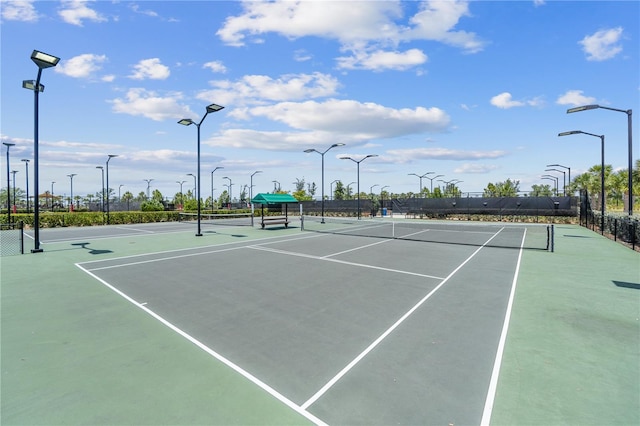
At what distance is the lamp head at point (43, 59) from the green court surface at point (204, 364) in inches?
352

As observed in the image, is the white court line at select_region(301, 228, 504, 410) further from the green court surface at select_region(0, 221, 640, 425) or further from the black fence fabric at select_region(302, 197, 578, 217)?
the black fence fabric at select_region(302, 197, 578, 217)

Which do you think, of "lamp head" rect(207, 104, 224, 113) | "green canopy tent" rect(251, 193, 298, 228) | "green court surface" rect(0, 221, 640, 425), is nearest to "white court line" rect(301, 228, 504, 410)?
"green court surface" rect(0, 221, 640, 425)

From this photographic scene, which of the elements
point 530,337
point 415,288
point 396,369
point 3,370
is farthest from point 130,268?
point 530,337

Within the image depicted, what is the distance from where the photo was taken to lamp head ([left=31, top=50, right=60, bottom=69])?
13.0 m

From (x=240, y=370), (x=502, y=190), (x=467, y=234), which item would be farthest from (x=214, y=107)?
(x=502, y=190)

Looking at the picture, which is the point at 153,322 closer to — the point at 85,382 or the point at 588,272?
the point at 85,382

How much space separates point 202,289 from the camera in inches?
351

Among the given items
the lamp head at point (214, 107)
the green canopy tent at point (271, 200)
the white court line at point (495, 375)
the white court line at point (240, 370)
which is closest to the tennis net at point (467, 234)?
the green canopy tent at point (271, 200)

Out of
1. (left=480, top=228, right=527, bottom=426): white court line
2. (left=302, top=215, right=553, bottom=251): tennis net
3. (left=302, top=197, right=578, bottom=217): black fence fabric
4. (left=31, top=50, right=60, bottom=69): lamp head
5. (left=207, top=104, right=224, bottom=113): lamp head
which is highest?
(left=31, top=50, right=60, bottom=69): lamp head

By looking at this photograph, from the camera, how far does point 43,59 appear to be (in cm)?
1330

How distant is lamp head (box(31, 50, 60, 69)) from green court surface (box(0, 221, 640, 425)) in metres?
8.95

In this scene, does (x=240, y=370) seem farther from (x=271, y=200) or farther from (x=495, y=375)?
(x=271, y=200)

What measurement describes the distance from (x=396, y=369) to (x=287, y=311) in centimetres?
302

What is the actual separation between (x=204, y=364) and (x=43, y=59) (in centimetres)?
1513
